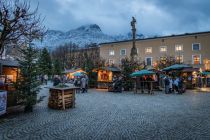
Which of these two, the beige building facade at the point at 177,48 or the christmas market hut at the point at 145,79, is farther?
the beige building facade at the point at 177,48

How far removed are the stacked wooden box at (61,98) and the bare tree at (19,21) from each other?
11.5ft

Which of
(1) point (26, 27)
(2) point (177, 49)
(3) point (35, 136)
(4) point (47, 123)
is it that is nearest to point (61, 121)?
(4) point (47, 123)

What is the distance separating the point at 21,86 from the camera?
8125 millimetres

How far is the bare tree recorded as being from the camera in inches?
336

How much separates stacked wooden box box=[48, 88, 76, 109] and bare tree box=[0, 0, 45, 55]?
3496 mm

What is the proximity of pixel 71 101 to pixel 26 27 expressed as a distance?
4818 millimetres

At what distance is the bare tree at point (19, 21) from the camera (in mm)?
8544

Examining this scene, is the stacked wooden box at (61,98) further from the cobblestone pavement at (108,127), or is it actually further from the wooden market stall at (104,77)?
the wooden market stall at (104,77)

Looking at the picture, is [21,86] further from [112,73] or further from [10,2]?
[112,73]

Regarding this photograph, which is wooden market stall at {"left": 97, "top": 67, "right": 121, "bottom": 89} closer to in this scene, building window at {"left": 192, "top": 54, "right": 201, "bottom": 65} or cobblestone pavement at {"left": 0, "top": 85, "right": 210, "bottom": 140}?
cobblestone pavement at {"left": 0, "top": 85, "right": 210, "bottom": 140}

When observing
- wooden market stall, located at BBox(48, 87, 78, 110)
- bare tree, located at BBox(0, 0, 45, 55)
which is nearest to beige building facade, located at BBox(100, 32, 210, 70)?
wooden market stall, located at BBox(48, 87, 78, 110)

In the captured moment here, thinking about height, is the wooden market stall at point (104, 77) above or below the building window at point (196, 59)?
below

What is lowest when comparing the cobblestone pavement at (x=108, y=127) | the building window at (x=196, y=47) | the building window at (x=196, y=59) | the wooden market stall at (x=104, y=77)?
the cobblestone pavement at (x=108, y=127)

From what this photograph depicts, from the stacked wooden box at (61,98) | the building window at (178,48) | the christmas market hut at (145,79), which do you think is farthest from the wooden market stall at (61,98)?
the building window at (178,48)
